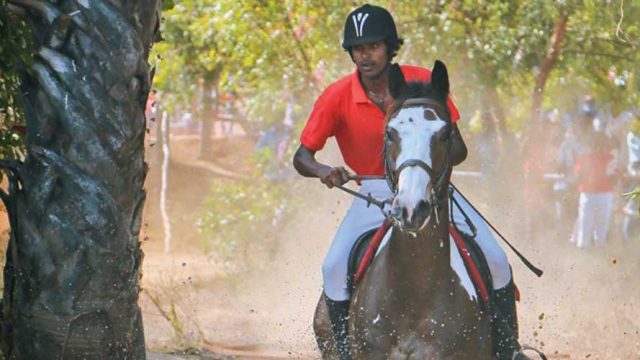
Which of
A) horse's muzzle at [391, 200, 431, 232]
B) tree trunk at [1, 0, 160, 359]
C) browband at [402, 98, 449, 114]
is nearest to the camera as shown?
horse's muzzle at [391, 200, 431, 232]

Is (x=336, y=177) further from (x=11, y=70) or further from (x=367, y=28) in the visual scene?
(x=11, y=70)

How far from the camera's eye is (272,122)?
15211 mm

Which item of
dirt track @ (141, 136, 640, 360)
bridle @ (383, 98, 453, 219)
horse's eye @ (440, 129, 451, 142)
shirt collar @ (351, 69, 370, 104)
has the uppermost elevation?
shirt collar @ (351, 69, 370, 104)

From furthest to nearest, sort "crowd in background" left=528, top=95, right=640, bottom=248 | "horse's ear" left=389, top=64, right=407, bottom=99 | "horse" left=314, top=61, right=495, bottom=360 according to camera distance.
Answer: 1. "crowd in background" left=528, top=95, right=640, bottom=248
2. "horse's ear" left=389, top=64, right=407, bottom=99
3. "horse" left=314, top=61, right=495, bottom=360

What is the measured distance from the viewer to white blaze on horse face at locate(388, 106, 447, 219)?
5.93m

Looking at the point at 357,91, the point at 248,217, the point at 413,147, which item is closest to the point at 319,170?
the point at 357,91

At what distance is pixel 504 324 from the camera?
7000mm

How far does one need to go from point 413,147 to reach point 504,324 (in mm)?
1367

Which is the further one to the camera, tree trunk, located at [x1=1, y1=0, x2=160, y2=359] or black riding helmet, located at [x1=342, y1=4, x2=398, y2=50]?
black riding helmet, located at [x1=342, y1=4, x2=398, y2=50]

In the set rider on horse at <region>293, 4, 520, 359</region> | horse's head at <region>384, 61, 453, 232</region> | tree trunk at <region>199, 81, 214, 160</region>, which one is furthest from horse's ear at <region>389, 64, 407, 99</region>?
tree trunk at <region>199, 81, 214, 160</region>

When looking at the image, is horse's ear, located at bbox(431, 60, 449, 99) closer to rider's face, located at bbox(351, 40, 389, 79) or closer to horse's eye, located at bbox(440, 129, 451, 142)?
horse's eye, located at bbox(440, 129, 451, 142)

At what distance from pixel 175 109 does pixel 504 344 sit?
10.3m

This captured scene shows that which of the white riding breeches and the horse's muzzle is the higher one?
the horse's muzzle

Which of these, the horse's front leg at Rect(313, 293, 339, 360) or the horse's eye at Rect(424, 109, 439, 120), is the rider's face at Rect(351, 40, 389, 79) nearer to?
the horse's eye at Rect(424, 109, 439, 120)
